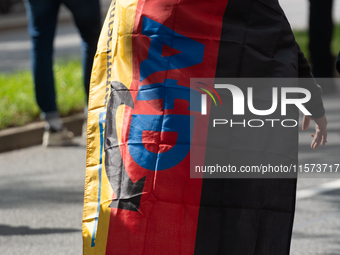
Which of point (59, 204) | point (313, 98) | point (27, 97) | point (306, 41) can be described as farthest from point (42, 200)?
point (306, 41)

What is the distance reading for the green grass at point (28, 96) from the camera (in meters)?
4.73

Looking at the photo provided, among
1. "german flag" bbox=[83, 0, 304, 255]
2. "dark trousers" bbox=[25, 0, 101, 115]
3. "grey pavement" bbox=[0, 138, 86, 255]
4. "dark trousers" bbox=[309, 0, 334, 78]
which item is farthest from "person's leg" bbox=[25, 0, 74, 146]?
"dark trousers" bbox=[309, 0, 334, 78]

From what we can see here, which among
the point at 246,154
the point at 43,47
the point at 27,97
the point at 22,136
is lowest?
the point at 22,136

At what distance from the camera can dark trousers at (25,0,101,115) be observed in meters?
3.80

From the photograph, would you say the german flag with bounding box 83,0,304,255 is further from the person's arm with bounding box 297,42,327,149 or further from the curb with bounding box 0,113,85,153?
the curb with bounding box 0,113,85,153

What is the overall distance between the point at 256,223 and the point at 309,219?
135cm

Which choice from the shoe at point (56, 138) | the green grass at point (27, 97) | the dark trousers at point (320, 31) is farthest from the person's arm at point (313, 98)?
the dark trousers at point (320, 31)

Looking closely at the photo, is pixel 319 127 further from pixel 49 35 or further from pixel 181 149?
pixel 49 35

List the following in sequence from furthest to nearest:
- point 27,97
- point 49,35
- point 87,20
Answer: point 27,97
point 49,35
point 87,20

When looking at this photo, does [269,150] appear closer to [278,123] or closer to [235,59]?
[278,123]

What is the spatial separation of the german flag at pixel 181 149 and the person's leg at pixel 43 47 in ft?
8.11

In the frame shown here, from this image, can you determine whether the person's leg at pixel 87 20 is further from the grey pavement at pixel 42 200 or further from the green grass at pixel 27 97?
the green grass at pixel 27 97

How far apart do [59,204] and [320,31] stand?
3562mm

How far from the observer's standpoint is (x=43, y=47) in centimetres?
402
